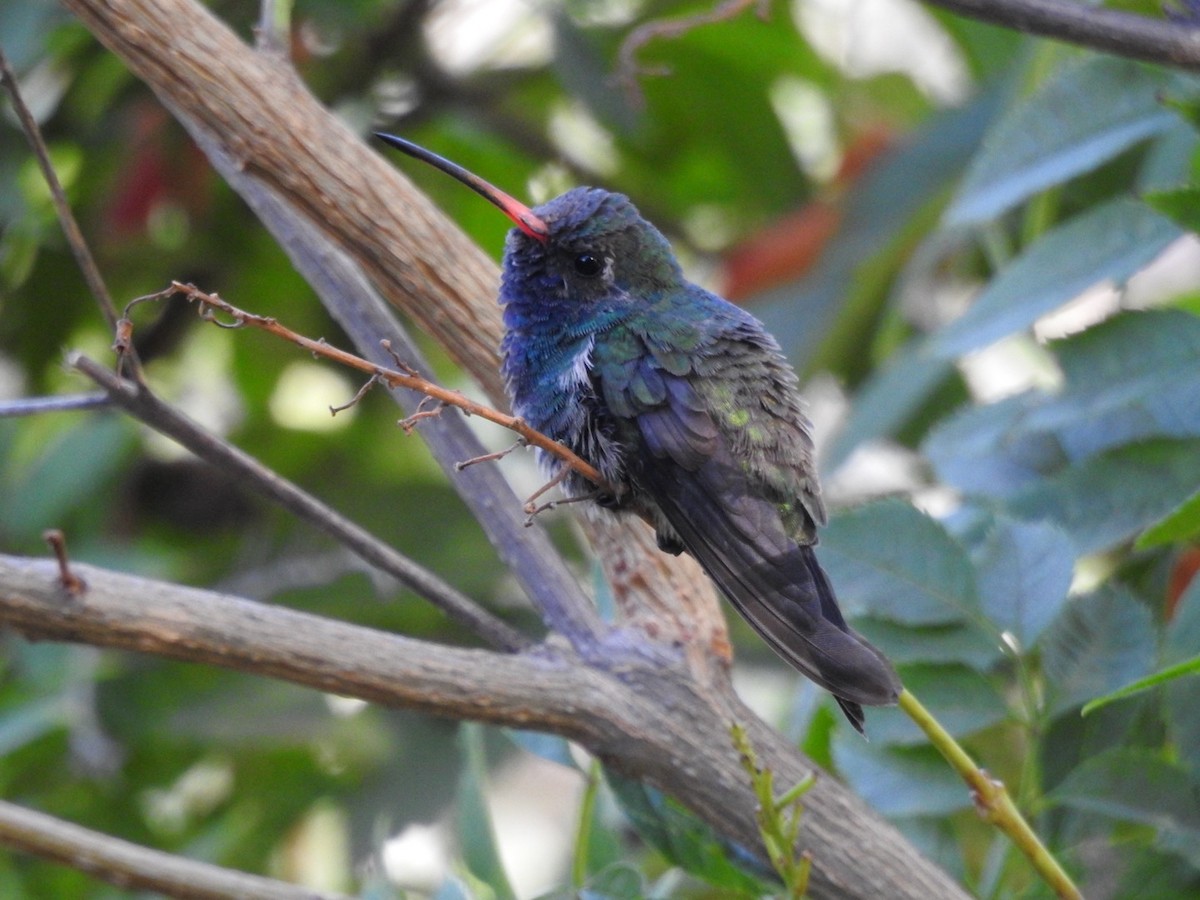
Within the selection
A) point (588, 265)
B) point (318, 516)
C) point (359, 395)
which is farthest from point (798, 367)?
point (359, 395)

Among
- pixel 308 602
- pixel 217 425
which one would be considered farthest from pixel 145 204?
pixel 308 602

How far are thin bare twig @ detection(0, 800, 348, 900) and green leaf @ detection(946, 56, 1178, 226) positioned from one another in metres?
1.44

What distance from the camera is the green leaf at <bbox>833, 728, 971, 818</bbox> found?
174 cm

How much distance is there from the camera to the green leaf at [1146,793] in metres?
1.66

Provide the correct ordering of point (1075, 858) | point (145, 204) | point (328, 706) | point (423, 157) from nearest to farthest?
point (423, 157), point (1075, 858), point (328, 706), point (145, 204)

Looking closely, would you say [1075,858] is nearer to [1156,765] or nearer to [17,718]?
[1156,765]

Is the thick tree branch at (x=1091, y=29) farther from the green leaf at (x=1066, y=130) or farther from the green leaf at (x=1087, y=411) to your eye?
the green leaf at (x=1066, y=130)

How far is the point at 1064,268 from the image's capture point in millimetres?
2078

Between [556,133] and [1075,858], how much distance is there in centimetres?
239

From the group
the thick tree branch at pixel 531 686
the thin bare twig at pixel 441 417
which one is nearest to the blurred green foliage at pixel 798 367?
the thick tree branch at pixel 531 686

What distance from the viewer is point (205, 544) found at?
127 inches

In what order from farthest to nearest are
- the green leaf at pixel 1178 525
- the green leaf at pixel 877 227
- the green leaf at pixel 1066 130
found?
the green leaf at pixel 877 227, the green leaf at pixel 1066 130, the green leaf at pixel 1178 525

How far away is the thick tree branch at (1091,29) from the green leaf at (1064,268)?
1.69ft

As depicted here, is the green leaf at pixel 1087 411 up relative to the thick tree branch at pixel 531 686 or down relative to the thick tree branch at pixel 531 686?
up
